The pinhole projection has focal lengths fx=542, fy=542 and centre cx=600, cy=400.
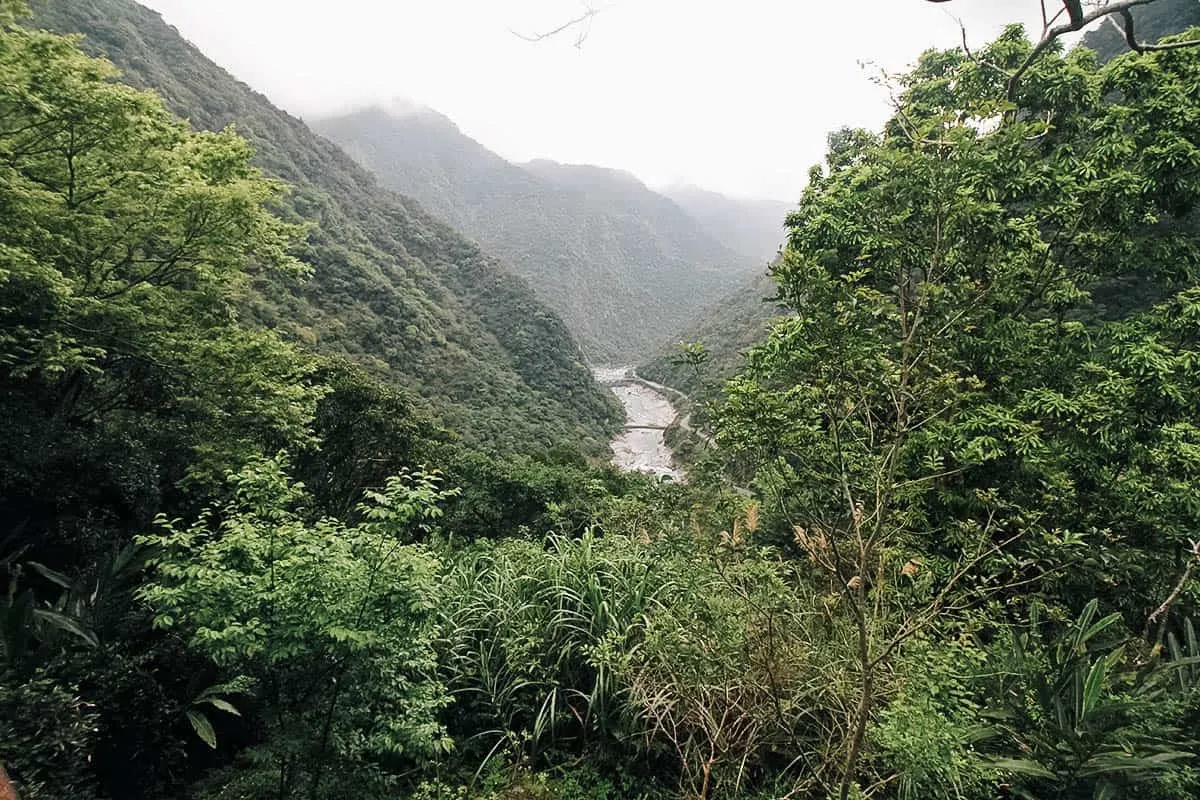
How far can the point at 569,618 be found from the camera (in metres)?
4.04

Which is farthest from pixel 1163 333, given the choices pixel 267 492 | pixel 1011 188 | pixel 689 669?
pixel 267 492

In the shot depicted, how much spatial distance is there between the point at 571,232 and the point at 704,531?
311 ft

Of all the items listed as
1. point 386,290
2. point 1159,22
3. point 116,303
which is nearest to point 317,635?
point 116,303

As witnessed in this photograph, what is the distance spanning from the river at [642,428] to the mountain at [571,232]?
50.5ft

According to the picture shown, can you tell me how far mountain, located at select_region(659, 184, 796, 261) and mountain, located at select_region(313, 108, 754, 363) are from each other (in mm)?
19676

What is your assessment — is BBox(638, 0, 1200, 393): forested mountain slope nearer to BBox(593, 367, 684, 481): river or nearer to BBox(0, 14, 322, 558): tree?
BBox(593, 367, 684, 481): river

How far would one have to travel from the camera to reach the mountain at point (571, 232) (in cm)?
8012

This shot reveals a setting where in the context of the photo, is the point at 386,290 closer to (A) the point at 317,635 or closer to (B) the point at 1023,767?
(A) the point at 317,635

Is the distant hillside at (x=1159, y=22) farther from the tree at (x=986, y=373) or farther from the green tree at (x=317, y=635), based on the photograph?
the green tree at (x=317, y=635)

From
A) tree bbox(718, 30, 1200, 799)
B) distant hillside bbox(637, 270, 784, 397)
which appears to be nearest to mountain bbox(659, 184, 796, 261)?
distant hillside bbox(637, 270, 784, 397)

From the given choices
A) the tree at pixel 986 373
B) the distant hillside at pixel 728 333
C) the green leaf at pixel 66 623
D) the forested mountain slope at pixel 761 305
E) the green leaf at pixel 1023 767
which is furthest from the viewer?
the distant hillside at pixel 728 333

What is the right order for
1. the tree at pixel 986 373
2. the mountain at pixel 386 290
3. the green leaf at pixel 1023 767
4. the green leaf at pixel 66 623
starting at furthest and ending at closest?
the mountain at pixel 386 290 → the green leaf at pixel 66 623 → the green leaf at pixel 1023 767 → the tree at pixel 986 373

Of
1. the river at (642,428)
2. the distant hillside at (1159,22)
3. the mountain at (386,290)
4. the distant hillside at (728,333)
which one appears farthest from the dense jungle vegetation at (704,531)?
the distant hillside at (728,333)

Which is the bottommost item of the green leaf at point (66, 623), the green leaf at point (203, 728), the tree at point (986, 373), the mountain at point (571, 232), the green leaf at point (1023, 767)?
the green leaf at point (203, 728)
